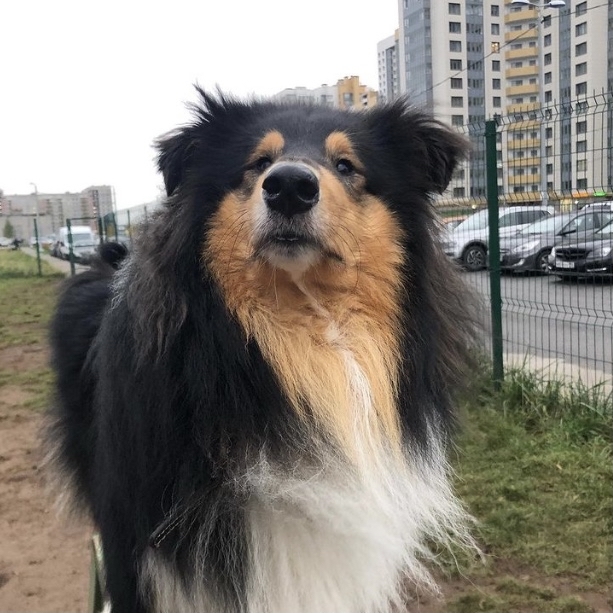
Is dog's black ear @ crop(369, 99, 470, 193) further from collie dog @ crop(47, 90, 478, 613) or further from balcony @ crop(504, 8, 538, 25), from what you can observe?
balcony @ crop(504, 8, 538, 25)

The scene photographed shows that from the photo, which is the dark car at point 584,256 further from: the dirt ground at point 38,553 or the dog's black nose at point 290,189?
the dog's black nose at point 290,189

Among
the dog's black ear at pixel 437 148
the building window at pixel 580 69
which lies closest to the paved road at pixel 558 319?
the dog's black ear at pixel 437 148

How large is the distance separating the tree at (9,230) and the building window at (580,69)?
33905 millimetres

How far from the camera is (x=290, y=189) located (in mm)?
1725

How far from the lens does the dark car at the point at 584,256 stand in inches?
193

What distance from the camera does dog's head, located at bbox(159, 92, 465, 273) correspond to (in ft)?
5.88

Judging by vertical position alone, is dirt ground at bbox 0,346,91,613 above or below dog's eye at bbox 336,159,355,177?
below

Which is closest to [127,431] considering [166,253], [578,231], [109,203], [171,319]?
[171,319]

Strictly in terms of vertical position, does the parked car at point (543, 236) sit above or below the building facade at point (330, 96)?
below

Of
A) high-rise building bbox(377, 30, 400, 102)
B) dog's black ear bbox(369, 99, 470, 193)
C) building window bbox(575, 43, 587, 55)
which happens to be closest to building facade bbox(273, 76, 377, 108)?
dog's black ear bbox(369, 99, 470, 193)

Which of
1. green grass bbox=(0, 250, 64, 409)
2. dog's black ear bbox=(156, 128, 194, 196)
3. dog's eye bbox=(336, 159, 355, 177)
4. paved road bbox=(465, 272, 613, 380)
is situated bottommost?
green grass bbox=(0, 250, 64, 409)

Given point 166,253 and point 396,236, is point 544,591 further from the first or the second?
point 166,253

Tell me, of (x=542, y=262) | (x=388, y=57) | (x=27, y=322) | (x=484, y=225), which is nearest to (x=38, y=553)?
(x=484, y=225)

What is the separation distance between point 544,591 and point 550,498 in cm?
86
